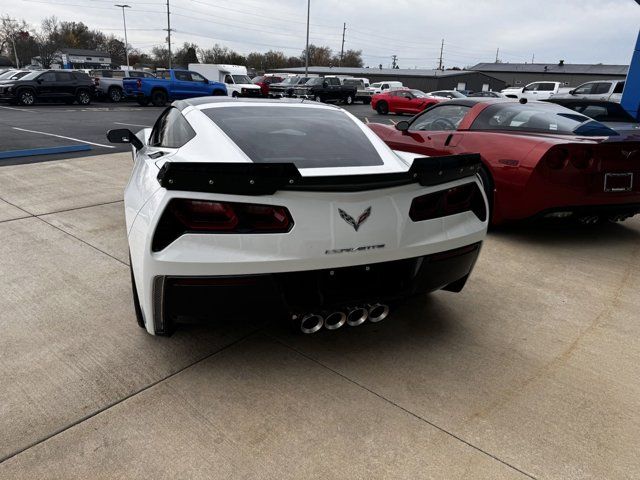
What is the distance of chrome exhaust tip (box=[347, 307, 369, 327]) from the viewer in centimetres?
243

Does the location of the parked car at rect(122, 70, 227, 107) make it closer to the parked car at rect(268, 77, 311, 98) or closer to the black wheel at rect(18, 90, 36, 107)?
the black wheel at rect(18, 90, 36, 107)

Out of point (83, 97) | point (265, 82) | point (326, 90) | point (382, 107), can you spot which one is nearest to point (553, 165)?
point (382, 107)

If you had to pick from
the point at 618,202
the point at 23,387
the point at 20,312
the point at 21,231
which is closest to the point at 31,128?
the point at 21,231

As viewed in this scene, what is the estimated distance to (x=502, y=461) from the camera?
1932mm

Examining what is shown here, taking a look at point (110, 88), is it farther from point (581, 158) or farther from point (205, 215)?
point (205, 215)

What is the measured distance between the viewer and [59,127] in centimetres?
1343

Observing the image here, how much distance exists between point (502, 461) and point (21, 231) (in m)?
4.48

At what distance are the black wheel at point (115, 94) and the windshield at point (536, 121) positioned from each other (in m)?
Answer: 23.1

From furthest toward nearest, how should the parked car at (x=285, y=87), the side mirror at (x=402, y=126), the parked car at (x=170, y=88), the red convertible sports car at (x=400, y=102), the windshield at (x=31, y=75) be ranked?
1. the parked car at (x=285, y=87)
2. the red convertible sports car at (x=400, y=102)
3. the parked car at (x=170, y=88)
4. the windshield at (x=31, y=75)
5. the side mirror at (x=402, y=126)

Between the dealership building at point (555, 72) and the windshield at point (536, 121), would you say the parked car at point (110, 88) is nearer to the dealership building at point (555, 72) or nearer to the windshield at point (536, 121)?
the windshield at point (536, 121)

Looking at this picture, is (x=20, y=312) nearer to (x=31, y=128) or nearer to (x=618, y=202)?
(x=618, y=202)

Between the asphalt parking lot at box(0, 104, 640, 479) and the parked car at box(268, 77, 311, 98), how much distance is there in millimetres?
23660

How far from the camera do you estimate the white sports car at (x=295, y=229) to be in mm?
2051

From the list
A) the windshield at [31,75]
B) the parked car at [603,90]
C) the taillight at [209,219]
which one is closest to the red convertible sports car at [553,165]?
the taillight at [209,219]
